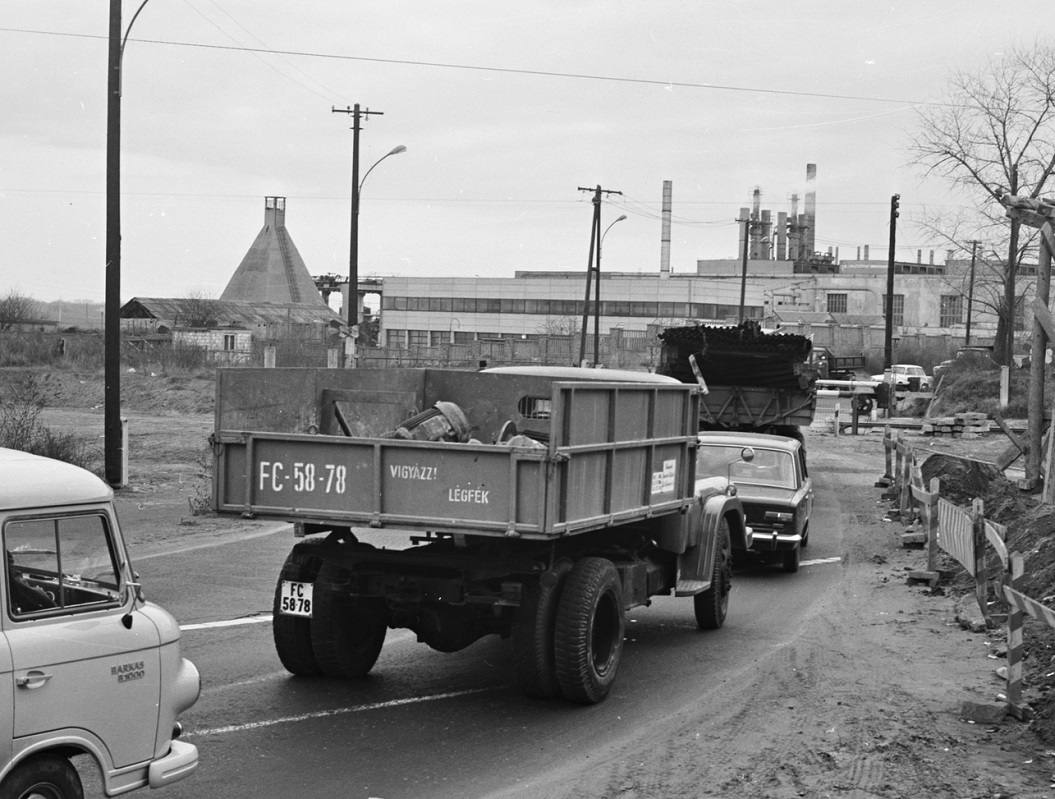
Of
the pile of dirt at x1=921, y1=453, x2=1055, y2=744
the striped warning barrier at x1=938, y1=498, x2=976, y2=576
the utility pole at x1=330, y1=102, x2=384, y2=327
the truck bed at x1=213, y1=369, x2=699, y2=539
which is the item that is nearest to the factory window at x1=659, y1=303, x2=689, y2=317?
the utility pole at x1=330, y1=102, x2=384, y2=327

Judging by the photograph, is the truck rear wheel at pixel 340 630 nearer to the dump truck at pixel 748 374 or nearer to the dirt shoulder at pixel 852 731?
the dirt shoulder at pixel 852 731

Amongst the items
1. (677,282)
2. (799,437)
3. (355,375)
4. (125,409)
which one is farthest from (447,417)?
(677,282)

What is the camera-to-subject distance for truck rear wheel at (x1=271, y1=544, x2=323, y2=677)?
877 cm

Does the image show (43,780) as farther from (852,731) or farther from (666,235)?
(666,235)

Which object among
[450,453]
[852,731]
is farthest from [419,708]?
[852,731]

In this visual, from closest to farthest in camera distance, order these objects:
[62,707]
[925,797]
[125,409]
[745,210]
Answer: [62,707] → [925,797] → [125,409] → [745,210]

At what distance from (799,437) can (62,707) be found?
21084 mm

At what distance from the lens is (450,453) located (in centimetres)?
787

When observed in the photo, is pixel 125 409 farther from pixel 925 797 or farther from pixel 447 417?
pixel 925 797

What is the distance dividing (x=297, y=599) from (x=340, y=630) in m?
0.43

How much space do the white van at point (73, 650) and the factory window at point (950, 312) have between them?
99.9m

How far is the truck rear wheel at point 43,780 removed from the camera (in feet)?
16.8

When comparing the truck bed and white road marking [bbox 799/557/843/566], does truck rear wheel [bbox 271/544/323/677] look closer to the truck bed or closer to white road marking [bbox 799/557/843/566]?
the truck bed

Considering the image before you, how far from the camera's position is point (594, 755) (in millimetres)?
7430
